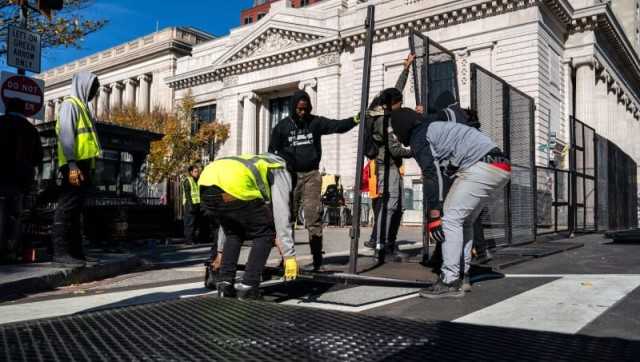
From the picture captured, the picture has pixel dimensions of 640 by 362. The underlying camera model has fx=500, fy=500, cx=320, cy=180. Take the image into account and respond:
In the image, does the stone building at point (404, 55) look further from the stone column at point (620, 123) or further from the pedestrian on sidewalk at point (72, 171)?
the pedestrian on sidewalk at point (72, 171)

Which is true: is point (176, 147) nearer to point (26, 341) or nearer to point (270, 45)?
point (270, 45)

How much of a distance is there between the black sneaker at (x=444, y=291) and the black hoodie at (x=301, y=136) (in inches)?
75.7

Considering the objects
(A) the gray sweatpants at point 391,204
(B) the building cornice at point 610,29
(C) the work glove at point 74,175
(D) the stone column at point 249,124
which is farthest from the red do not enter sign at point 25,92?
(D) the stone column at point 249,124

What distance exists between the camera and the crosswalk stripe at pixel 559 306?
121 inches

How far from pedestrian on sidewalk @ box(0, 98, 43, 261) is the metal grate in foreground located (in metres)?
2.89

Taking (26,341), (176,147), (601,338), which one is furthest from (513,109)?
(176,147)

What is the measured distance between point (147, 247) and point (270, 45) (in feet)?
102

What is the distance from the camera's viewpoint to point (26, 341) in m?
2.71

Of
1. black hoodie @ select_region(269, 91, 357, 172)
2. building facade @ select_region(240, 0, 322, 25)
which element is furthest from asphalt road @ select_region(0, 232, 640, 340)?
building facade @ select_region(240, 0, 322, 25)

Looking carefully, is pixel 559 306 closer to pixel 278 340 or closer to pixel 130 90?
pixel 278 340

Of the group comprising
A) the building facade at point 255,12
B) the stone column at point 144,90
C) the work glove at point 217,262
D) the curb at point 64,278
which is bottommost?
the curb at point 64,278

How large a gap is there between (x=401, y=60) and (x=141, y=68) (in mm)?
32780

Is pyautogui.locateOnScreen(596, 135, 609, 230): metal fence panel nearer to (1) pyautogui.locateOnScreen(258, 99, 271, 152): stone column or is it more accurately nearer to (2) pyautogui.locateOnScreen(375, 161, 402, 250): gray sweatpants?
(2) pyautogui.locateOnScreen(375, 161, 402, 250): gray sweatpants

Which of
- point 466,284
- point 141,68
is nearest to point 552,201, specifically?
point 466,284
